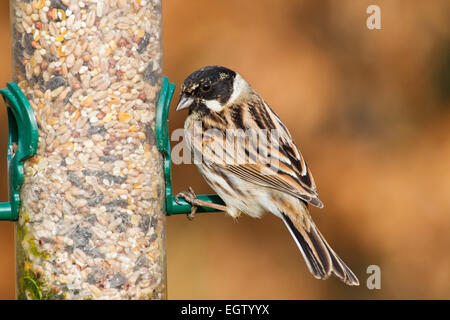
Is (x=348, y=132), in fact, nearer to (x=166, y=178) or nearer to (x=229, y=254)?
(x=229, y=254)

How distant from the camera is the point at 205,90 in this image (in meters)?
5.33

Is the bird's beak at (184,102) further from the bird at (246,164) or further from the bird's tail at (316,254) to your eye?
the bird's tail at (316,254)

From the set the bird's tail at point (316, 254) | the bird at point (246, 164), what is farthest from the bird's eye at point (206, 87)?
the bird's tail at point (316, 254)

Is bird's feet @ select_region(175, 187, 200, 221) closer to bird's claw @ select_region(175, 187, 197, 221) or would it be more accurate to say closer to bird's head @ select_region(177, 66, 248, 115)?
bird's claw @ select_region(175, 187, 197, 221)

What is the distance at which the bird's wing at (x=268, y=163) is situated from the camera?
5.19 metres

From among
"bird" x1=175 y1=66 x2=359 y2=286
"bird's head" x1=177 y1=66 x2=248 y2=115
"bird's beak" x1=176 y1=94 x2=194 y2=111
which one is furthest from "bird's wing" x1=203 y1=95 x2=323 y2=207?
"bird's beak" x1=176 y1=94 x2=194 y2=111

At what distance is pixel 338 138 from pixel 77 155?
11.3 feet

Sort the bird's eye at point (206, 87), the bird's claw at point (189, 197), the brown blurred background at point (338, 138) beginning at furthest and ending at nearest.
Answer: the brown blurred background at point (338, 138), the bird's eye at point (206, 87), the bird's claw at point (189, 197)

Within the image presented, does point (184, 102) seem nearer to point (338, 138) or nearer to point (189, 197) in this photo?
point (189, 197)

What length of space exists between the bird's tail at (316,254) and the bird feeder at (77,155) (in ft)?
3.12

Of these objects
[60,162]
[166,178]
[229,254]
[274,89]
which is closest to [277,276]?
[229,254]

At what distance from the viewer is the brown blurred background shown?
7397 millimetres

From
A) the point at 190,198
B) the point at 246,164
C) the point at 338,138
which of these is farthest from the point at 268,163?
the point at 338,138

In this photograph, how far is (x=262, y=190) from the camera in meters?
5.29
